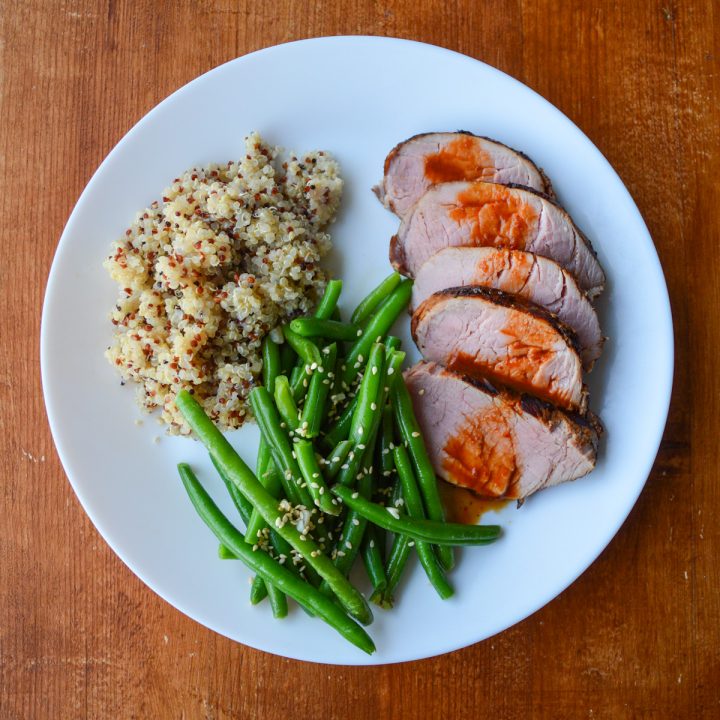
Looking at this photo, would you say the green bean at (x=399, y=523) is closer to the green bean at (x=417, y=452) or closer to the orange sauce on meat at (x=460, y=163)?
the green bean at (x=417, y=452)

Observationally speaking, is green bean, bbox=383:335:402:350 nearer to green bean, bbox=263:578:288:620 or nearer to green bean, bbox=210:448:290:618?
green bean, bbox=210:448:290:618

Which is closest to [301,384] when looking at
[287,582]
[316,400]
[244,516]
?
[316,400]

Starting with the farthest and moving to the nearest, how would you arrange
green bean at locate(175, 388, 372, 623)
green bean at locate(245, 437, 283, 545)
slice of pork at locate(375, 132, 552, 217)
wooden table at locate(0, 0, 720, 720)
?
wooden table at locate(0, 0, 720, 720)
slice of pork at locate(375, 132, 552, 217)
green bean at locate(245, 437, 283, 545)
green bean at locate(175, 388, 372, 623)

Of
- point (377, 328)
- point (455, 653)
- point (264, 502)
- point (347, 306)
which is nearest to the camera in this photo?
point (264, 502)

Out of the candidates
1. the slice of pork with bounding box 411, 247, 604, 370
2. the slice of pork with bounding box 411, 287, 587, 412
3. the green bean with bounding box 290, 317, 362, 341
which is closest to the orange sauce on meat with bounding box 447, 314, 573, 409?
the slice of pork with bounding box 411, 287, 587, 412

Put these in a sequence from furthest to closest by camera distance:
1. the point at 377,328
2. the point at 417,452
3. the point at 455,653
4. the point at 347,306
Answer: the point at 455,653 → the point at 347,306 → the point at 377,328 → the point at 417,452

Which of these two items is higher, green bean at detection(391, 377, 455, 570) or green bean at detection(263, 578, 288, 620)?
green bean at detection(391, 377, 455, 570)

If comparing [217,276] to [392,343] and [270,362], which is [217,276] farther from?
[392,343]

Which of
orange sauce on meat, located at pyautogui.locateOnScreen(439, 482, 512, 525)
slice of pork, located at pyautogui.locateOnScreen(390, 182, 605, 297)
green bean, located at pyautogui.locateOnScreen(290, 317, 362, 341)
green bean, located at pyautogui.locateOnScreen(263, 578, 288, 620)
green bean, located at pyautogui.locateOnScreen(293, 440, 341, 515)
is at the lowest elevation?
green bean, located at pyautogui.locateOnScreen(263, 578, 288, 620)
